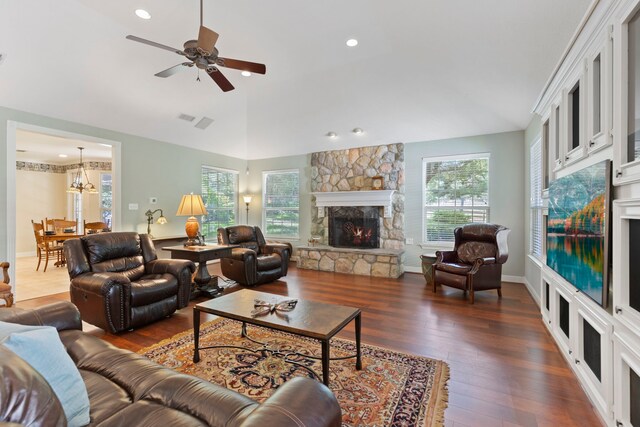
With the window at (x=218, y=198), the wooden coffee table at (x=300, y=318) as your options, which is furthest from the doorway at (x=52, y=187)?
the wooden coffee table at (x=300, y=318)

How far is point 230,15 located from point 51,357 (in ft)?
10.6

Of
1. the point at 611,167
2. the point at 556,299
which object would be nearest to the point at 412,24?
the point at 611,167

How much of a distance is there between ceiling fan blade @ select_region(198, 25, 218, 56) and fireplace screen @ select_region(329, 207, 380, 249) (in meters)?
4.39

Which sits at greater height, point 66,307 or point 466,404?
point 66,307

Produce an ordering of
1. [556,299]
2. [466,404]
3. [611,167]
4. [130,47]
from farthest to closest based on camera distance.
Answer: [130,47] → [556,299] → [466,404] → [611,167]

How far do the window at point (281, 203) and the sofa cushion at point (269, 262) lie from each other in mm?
2083

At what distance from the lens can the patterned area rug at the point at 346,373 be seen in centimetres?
187

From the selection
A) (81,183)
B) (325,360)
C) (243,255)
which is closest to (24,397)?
(325,360)

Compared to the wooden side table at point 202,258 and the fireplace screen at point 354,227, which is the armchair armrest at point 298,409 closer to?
the wooden side table at point 202,258

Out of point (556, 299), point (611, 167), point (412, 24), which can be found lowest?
point (556, 299)

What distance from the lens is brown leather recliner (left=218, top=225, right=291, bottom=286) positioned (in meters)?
4.76

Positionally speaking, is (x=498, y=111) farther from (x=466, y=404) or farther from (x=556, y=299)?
(x=466, y=404)

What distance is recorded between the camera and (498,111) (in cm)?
449

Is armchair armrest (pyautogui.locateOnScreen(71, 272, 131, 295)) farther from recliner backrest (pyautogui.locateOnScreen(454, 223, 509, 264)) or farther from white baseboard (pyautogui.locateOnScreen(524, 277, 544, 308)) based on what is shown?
white baseboard (pyautogui.locateOnScreen(524, 277, 544, 308))
